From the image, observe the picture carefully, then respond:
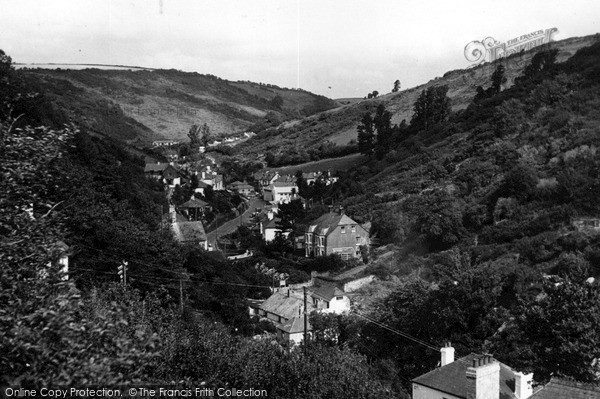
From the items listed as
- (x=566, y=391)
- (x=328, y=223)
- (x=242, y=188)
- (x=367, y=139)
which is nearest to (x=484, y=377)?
(x=566, y=391)

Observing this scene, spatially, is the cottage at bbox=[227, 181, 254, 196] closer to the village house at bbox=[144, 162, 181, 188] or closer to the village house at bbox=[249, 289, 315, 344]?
the village house at bbox=[144, 162, 181, 188]

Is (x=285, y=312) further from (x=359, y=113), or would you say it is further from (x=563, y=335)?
(x=359, y=113)

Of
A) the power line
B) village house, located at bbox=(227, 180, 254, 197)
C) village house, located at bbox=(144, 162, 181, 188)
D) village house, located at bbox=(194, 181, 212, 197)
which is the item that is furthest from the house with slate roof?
village house, located at bbox=(227, 180, 254, 197)

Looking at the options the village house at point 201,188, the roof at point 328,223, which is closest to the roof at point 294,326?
the roof at point 328,223

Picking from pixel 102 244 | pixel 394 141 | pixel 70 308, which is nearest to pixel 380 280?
pixel 102 244

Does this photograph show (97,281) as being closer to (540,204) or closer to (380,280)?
(380,280)

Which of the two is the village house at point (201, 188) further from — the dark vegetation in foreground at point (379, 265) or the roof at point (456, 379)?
the roof at point (456, 379)

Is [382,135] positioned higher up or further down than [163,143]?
further down
